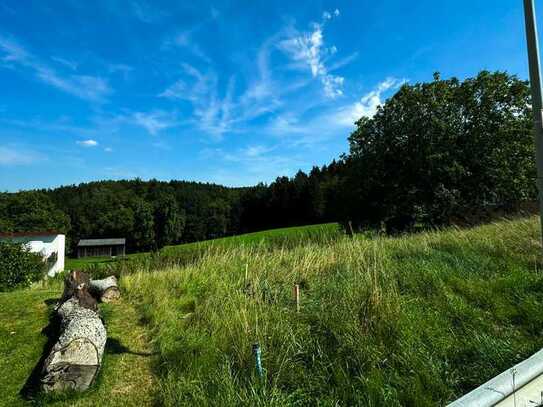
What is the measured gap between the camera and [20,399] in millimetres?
4172

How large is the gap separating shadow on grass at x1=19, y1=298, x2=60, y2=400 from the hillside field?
0.08 m

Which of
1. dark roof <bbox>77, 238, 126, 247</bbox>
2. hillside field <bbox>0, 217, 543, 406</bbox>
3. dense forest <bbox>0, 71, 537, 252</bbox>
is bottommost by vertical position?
dark roof <bbox>77, 238, 126, 247</bbox>

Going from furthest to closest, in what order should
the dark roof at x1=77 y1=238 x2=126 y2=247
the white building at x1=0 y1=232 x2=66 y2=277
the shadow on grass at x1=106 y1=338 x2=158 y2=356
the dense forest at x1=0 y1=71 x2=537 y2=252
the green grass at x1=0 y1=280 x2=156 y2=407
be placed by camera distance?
1. the dark roof at x1=77 y1=238 x2=126 y2=247
2. the white building at x1=0 y1=232 x2=66 y2=277
3. the dense forest at x1=0 y1=71 x2=537 y2=252
4. the shadow on grass at x1=106 y1=338 x2=158 y2=356
5. the green grass at x1=0 y1=280 x2=156 y2=407

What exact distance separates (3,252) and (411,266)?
43.4ft

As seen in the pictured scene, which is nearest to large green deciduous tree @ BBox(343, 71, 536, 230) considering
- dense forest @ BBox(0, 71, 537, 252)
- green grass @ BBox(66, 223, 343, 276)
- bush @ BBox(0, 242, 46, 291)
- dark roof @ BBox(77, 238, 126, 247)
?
dense forest @ BBox(0, 71, 537, 252)

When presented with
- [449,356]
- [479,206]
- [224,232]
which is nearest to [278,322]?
[449,356]

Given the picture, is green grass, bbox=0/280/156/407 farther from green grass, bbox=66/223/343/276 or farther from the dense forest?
the dense forest

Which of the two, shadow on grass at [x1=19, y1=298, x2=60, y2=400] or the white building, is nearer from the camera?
shadow on grass at [x1=19, y1=298, x2=60, y2=400]

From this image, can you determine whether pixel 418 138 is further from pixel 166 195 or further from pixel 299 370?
pixel 166 195

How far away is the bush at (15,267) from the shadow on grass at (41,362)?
639 cm

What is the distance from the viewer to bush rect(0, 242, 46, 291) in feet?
39.0

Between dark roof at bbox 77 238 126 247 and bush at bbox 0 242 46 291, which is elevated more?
bush at bbox 0 242 46 291

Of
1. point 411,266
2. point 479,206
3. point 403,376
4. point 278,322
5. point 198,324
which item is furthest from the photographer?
point 479,206

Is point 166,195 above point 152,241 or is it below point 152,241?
above
